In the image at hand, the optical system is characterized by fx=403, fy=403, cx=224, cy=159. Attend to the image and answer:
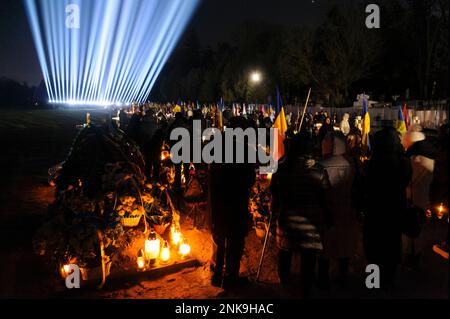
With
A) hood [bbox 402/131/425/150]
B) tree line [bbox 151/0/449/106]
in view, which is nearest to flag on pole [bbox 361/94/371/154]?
hood [bbox 402/131/425/150]

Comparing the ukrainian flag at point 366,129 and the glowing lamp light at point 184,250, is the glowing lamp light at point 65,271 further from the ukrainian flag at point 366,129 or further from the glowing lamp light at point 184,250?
the ukrainian flag at point 366,129

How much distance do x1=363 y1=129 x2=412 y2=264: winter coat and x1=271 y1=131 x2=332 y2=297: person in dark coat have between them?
1.79ft

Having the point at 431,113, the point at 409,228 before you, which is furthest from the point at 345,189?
the point at 431,113

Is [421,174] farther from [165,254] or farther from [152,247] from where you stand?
[152,247]

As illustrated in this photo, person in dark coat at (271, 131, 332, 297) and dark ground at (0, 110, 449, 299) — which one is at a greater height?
person in dark coat at (271, 131, 332, 297)

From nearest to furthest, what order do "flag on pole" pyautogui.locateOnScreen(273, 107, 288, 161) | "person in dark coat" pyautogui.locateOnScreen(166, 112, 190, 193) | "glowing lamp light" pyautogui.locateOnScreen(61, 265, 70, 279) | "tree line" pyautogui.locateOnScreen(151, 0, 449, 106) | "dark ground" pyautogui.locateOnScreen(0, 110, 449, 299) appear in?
"dark ground" pyautogui.locateOnScreen(0, 110, 449, 299) → "glowing lamp light" pyautogui.locateOnScreen(61, 265, 70, 279) → "flag on pole" pyautogui.locateOnScreen(273, 107, 288, 161) → "person in dark coat" pyautogui.locateOnScreen(166, 112, 190, 193) → "tree line" pyautogui.locateOnScreen(151, 0, 449, 106)

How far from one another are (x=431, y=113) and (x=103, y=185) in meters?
18.3

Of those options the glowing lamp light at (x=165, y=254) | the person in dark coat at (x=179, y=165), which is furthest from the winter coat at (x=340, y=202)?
the person in dark coat at (x=179, y=165)

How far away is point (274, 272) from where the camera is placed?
5191 mm

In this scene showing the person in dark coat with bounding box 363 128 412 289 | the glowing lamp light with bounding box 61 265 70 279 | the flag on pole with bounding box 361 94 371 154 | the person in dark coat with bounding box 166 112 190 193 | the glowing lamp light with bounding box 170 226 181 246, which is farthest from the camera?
the flag on pole with bounding box 361 94 371 154

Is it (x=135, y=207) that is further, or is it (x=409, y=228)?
(x=135, y=207)

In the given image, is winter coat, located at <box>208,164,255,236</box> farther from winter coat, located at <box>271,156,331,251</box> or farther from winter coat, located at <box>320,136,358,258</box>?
winter coat, located at <box>320,136,358,258</box>

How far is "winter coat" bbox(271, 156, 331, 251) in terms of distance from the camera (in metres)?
3.97
